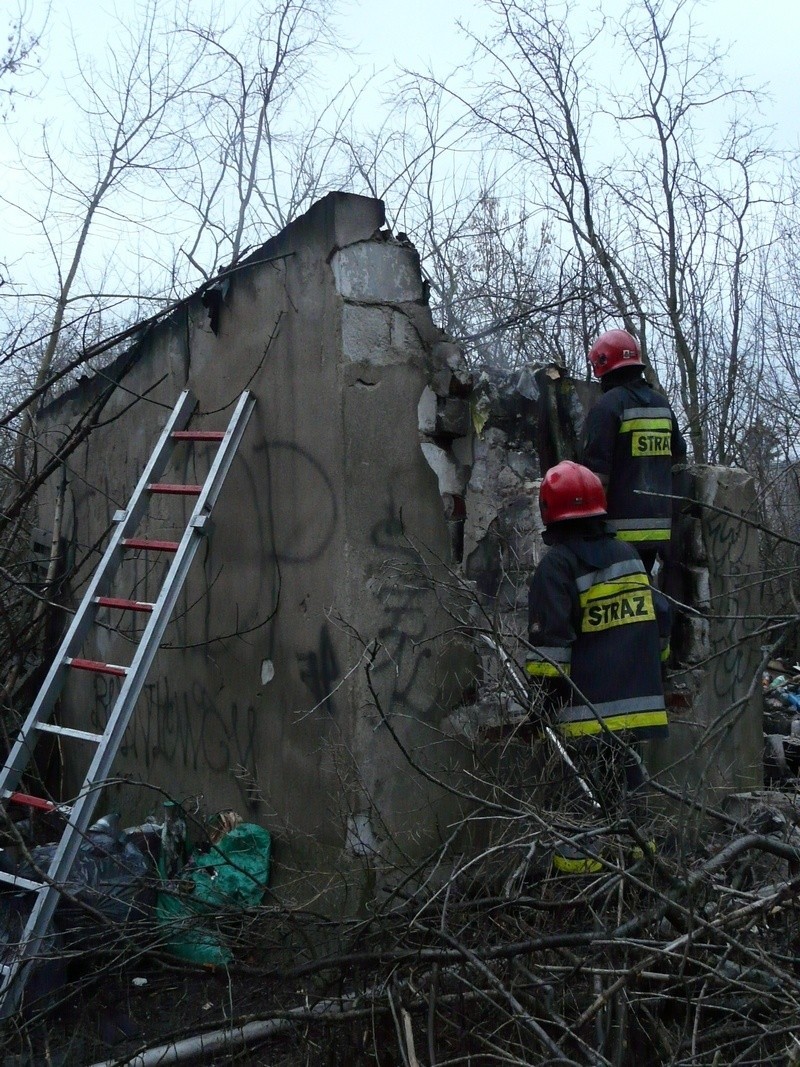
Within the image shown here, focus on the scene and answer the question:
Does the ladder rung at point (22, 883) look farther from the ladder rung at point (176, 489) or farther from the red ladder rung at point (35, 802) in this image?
the ladder rung at point (176, 489)

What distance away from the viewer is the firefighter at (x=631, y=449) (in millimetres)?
4297

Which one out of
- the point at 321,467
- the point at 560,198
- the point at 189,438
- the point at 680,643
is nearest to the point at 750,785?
the point at 680,643

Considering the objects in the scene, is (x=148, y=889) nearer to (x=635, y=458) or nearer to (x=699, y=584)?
(x=635, y=458)

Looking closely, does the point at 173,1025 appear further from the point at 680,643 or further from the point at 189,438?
the point at 680,643

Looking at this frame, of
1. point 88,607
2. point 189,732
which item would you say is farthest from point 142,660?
point 189,732

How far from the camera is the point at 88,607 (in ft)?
13.7

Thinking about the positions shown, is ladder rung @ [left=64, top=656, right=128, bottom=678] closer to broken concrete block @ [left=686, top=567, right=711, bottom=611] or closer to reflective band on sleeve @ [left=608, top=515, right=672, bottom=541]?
reflective band on sleeve @ [left=608, top=515, right=672, bottom=541]

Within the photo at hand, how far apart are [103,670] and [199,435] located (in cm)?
107

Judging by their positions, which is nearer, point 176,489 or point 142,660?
point 142,660

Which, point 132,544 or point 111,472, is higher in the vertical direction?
point 111,472

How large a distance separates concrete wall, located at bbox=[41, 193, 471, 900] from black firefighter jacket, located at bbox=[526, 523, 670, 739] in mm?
482

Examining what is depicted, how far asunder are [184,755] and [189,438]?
1396mm

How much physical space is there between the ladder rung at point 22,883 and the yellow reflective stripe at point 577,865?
1588 mm

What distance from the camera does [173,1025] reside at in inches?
131
